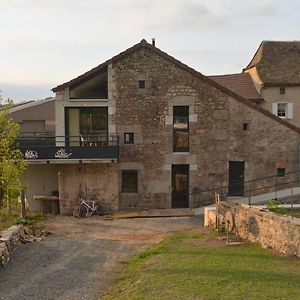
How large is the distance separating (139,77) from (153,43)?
2380 millimetres

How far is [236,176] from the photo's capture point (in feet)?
79.5

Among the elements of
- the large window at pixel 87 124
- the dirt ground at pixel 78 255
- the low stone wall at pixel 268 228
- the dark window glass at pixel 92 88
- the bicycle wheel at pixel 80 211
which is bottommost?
the dirt ground at pixel 78 255

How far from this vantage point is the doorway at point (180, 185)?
79.5 feet

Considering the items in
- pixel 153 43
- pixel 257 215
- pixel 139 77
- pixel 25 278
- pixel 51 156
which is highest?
pixel 153 43

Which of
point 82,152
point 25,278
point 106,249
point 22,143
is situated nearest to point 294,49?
point 82,152

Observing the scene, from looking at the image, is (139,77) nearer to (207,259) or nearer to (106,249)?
(106,249)

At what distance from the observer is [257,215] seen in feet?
48.1

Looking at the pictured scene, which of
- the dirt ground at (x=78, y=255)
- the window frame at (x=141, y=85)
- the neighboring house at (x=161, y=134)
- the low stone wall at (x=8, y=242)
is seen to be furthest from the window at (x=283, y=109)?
the low stone wall at (x=8, y=242)

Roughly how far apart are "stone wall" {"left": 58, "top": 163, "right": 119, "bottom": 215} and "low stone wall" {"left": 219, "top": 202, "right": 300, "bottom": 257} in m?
8.12

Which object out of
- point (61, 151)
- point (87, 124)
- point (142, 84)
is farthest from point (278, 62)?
point (61, 151)

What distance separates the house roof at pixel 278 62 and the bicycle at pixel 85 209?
13.2 meters

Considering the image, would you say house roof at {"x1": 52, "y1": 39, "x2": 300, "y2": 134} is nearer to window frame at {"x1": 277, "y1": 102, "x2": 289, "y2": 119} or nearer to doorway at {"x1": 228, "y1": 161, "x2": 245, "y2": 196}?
doorway at {"x1": 228, "y1": 161, "x2": 245, "y2": 196}

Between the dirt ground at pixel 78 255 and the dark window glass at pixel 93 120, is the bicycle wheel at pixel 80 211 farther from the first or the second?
the dark window glass at pixel 93 120

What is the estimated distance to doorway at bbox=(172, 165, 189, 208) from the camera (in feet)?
79.5
